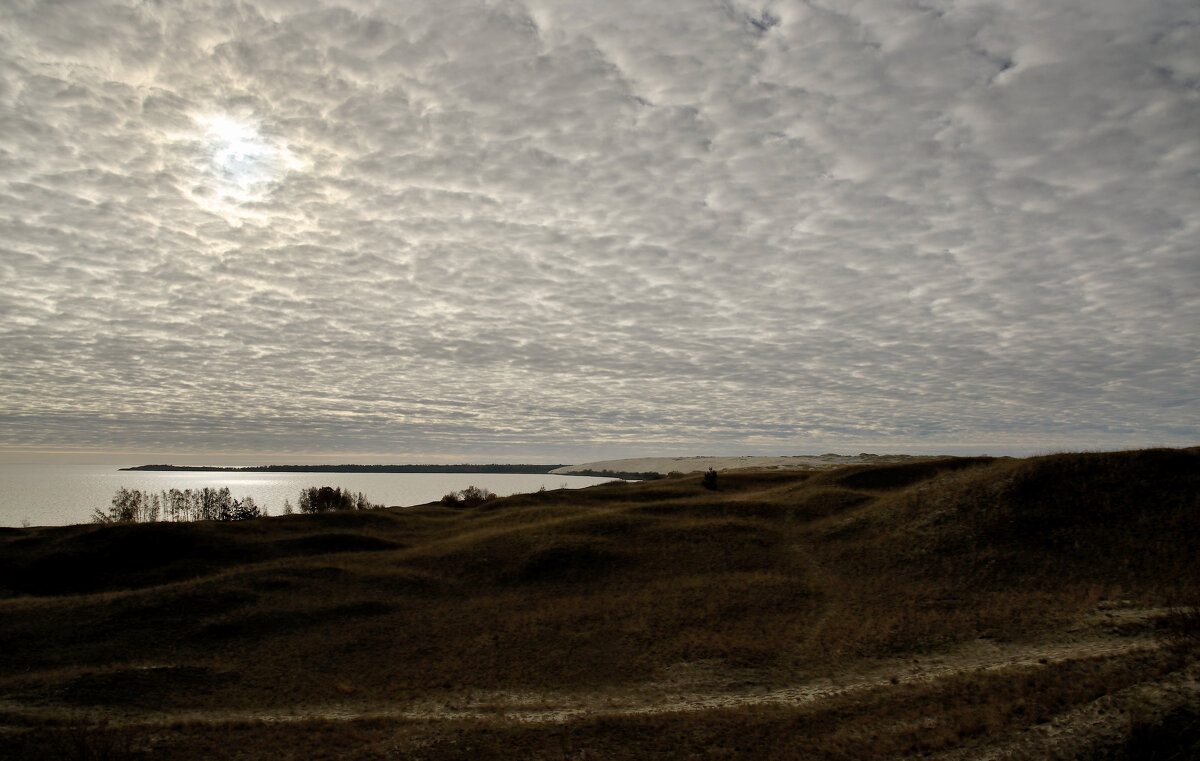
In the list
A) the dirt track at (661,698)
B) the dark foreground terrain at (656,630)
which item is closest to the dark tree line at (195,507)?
the dark foreground terrain at (656,630)

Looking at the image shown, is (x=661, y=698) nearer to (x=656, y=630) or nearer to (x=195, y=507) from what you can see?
(x=656, y=630)

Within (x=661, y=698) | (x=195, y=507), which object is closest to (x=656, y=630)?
(x=661, y=698)

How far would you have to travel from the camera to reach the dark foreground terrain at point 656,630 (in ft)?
66.3

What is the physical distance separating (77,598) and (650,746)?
1442 inches

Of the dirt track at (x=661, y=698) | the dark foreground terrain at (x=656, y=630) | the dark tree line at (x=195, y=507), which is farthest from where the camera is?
the dark tree line at (x=195, y=507)

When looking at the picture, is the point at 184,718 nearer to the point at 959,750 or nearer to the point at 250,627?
the point at 250,627

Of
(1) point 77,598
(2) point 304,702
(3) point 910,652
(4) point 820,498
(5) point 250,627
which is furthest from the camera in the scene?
(4) point 820,498

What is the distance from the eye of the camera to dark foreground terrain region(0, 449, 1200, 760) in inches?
795

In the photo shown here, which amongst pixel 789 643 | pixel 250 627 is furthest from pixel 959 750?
pixel 250 627

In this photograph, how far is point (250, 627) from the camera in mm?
35062

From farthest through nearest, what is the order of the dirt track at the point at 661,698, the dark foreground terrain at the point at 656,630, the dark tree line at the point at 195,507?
the dark tree line at the point at 195,507 < the dirt track at the point at 661,698 < the dark foreground terrain at the point at 656,630

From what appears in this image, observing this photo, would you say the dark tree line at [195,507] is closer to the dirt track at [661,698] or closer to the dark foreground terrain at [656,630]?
the dark foreground terrain at [656,630]

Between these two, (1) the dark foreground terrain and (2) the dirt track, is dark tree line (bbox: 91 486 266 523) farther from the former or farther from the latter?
(2) the dirt track

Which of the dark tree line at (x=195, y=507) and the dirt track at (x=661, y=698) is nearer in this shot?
the dirt track at (x=661, y=698)
